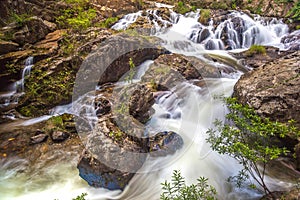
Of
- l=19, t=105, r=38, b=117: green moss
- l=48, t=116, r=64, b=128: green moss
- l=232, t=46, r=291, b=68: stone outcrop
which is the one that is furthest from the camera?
l=232, t=46, r=291, b=68: stone outcrop

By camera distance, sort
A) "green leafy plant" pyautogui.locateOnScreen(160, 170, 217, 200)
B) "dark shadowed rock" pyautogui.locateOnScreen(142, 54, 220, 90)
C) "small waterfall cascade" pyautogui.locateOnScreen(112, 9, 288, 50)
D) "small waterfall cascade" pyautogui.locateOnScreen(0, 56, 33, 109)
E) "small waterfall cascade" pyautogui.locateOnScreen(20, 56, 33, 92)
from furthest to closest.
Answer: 1. "small waterfall cascade" pyautogui.locateOnScreen(112, 9, 288, 50)
2. "dark shadowed rock" pyautogui.locateOnScreen(142, 54, 220, 90)
3. "small waterfall cascade" pyautogui.locateOnScreen(20, 56, 33, 92)
4. "small waterfall cascade" pyautogui.locateOnScreen(0, 56, 33, 109)
5. "green leafy plant" pyautogui.locateOnScreen(160, 170, 217, 200)

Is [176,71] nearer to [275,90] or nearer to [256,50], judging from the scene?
[275,90]

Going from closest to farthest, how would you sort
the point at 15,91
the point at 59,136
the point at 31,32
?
the point at 59,136 → the point at 15,91 → the point at 31,32

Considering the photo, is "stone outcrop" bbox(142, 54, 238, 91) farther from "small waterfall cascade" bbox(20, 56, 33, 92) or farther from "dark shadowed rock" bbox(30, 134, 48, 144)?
"small waterfall cascade" bbox(20, 56, 33, 92)

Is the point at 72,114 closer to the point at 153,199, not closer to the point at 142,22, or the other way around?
the point at 153,199

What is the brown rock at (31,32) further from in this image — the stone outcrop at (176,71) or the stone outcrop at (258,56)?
the stone outcrop at (258,56)

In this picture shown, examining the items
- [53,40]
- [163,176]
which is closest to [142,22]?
[53,40]

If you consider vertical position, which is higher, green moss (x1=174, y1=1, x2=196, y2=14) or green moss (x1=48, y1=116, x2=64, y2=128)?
green moss (x1=174, y1=1, x2=196, y2=14)

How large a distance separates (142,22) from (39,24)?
504 cm

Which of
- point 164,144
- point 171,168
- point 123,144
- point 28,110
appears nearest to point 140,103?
point 164,144

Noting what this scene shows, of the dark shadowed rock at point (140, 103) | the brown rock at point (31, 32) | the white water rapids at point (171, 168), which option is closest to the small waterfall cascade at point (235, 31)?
the brown rock at point (31, 32)

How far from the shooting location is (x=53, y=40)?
9297 mm

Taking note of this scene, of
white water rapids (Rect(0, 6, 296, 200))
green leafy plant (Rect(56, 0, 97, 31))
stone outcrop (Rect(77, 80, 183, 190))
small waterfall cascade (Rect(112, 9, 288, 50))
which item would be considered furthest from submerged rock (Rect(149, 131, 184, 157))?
green leafy plant (Rect(56, 0, 97, 31))

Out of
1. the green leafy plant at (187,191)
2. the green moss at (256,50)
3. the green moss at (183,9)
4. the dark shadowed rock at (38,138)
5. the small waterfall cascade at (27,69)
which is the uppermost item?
the green moss at (183,9)
